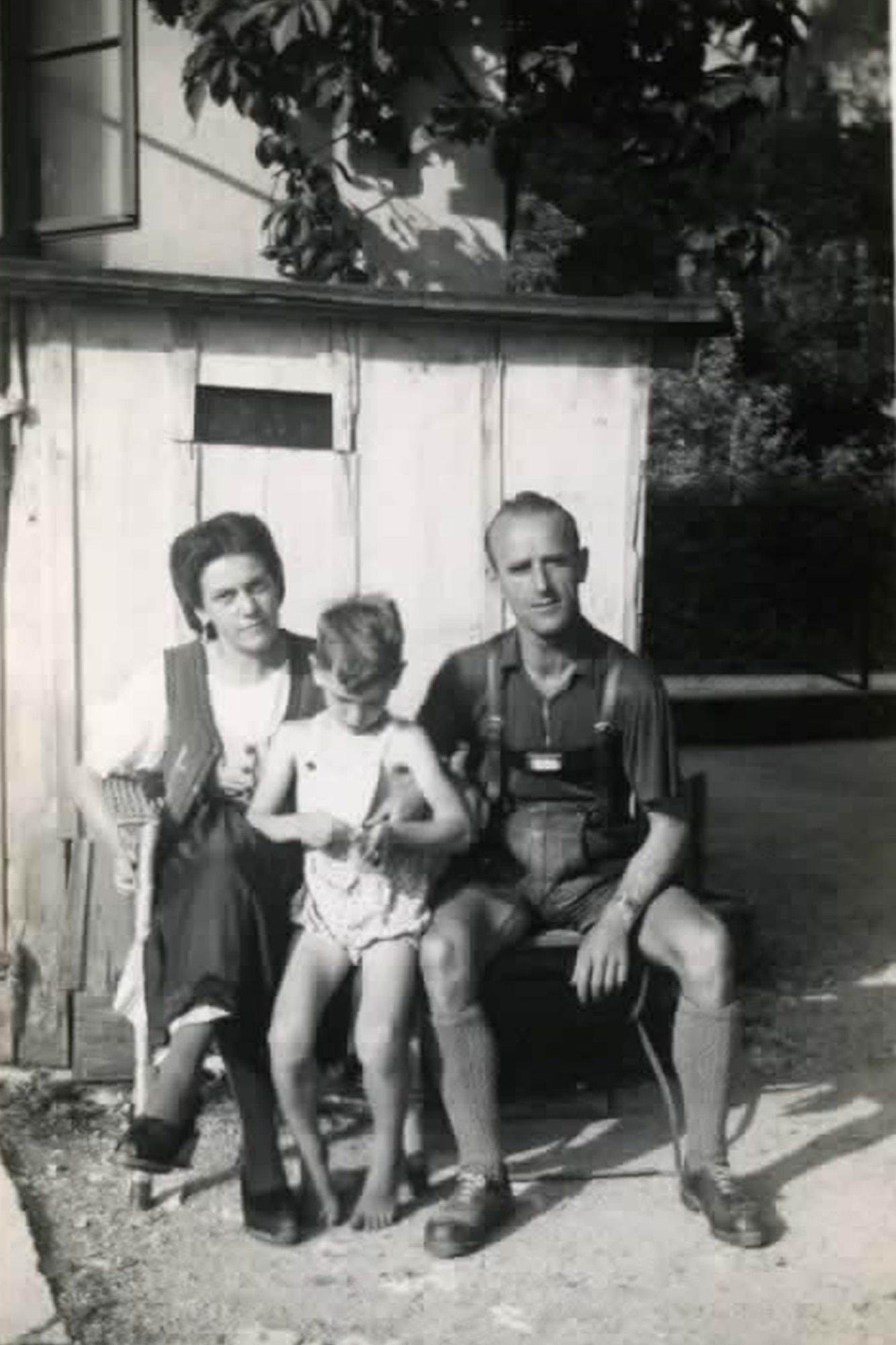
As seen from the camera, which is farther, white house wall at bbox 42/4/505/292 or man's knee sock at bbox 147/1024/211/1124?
white house wall at bbox 42/4/505/292

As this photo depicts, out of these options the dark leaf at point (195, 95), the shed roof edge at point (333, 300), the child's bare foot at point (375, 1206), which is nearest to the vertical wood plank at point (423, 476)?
the shed roof edge at point (333, 300)

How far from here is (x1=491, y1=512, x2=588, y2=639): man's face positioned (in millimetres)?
3287

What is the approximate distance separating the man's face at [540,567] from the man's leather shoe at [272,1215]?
129 centimetres

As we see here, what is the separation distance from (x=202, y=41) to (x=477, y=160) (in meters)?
1.00

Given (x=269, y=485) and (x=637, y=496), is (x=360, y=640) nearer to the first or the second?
(x=269, y=485)

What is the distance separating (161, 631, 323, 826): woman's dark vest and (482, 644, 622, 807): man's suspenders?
388mm

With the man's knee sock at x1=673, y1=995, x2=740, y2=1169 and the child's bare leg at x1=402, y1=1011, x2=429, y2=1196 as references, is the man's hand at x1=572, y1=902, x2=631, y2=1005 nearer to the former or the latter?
the man's knee sock at x1=673, y1=995, x2=740, y2=1169

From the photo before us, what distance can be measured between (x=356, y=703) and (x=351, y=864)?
1.07 ft

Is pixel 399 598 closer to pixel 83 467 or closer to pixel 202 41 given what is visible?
pixel 83 467

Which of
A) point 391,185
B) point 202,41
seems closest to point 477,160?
point 391,185

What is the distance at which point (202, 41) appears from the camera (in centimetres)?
445

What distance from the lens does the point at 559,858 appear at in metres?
3.39

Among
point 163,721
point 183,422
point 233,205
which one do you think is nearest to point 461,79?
point 233,205

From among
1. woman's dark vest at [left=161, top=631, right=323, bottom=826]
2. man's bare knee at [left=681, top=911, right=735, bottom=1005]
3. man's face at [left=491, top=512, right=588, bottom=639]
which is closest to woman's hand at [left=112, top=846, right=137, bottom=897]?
woman's dark vest at [left=161, top=631, right=323, bottom=826]
